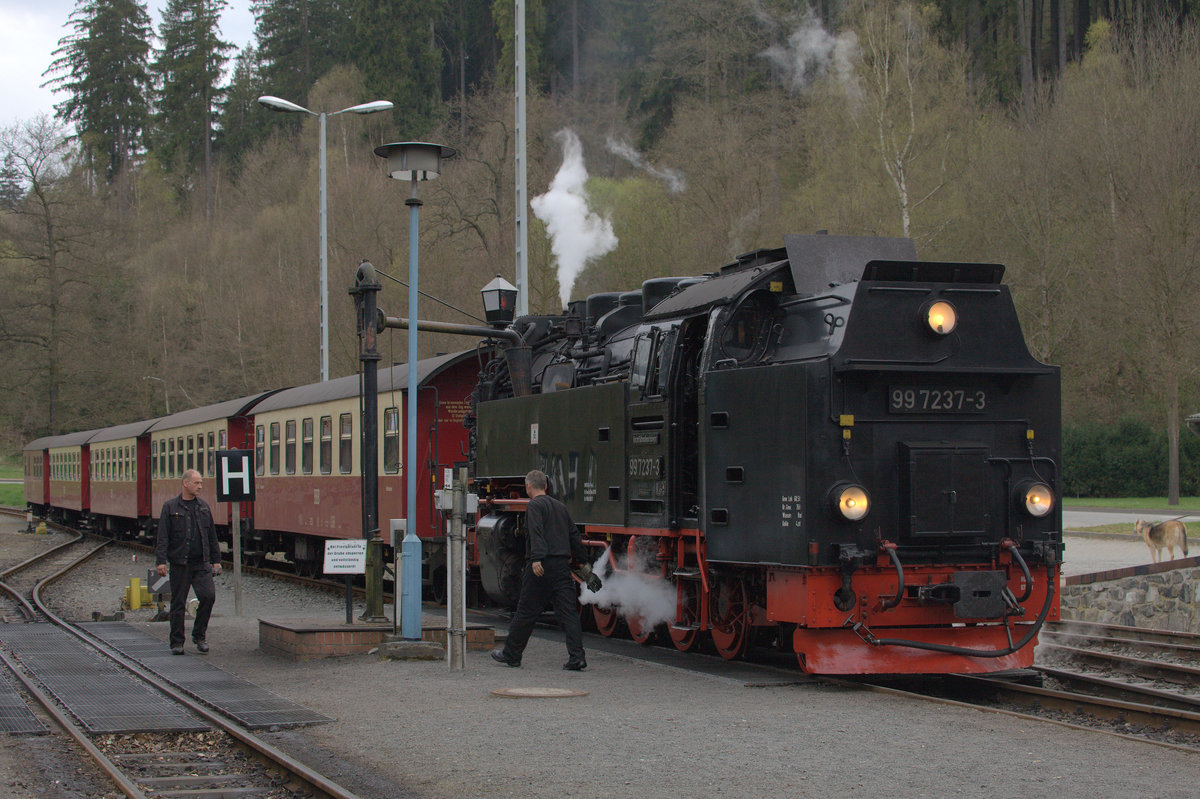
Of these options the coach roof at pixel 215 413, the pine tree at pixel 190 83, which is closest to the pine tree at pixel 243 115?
the pine tree at pixel 190 83

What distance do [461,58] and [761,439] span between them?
65.1m

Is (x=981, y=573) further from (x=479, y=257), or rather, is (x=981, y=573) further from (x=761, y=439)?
(x=479, y=257)

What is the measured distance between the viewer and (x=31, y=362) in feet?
163

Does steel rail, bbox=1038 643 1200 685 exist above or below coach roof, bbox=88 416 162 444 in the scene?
below

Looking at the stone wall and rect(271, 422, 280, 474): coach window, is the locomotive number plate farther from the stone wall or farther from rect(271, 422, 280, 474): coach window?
rect(271, 422, 280, 474): coach window

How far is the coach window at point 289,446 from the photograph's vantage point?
21953 mm

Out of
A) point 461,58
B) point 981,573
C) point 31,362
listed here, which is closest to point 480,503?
point 981,573

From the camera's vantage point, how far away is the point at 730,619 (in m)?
10.4

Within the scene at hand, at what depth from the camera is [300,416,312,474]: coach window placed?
2100 cm

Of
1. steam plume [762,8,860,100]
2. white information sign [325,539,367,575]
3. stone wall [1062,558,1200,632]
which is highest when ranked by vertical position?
steam plume [762,8,860,100]

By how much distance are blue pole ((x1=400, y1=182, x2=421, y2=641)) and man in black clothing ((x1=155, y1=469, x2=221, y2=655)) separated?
1734mm

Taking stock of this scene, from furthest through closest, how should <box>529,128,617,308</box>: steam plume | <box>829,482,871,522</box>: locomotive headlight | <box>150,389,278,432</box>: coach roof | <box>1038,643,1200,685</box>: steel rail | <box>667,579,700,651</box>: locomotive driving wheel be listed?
<box>150,389,278,432</box>: coach roof, <box>529,128,617,308</box>: steam plume, <box>667,579,700,651</box>: locomotive driving wheel, <box>1038,643,1200,685</box>: steel rail, <box>829,482,871,522</box>: locomotive headlight

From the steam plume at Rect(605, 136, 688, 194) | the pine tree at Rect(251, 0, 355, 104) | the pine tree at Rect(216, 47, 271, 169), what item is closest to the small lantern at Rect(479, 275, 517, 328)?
the steam plume at Rect(605, 136, 688, 194)

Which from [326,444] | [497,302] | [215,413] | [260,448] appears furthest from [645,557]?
[215,413]
